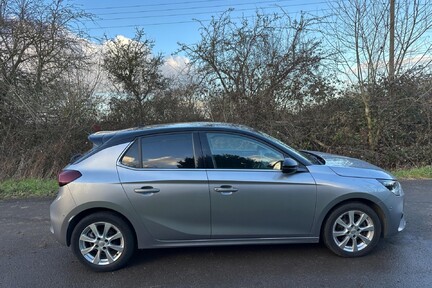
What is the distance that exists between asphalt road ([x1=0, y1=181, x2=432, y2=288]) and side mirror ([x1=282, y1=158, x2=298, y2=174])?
101cm

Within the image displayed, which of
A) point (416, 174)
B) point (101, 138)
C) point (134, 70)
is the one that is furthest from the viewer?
point (134, 70)

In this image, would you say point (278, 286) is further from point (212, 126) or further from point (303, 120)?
point (303, 120)

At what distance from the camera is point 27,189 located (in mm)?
8281

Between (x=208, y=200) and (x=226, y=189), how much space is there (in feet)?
0.76

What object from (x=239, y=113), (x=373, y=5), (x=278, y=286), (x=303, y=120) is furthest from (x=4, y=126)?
(x=373, y=5)

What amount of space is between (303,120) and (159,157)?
7.65 metres

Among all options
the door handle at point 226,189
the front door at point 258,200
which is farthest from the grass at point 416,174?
the door handle at point 226,189

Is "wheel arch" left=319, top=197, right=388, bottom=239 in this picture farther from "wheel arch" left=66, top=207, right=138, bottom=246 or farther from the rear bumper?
the rear bumper

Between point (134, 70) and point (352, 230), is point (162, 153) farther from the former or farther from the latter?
point (134, 70)

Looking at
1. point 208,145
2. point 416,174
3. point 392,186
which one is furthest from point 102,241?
point 416,174

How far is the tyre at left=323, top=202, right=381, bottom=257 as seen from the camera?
4.46 metres

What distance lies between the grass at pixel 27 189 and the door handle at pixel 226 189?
15.8ft

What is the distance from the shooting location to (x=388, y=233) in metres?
4.52

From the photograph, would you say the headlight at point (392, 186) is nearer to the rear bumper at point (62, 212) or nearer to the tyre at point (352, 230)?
the tyre at point (352, 230)
